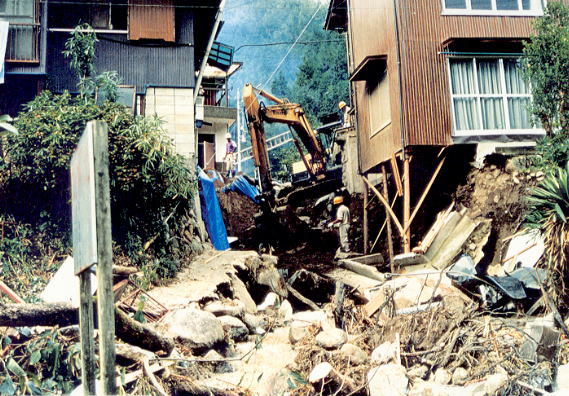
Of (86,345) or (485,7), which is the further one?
(485,7)

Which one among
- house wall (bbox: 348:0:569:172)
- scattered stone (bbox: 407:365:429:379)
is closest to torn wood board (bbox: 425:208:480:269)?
house wall (bbox: 348:0:569:172)

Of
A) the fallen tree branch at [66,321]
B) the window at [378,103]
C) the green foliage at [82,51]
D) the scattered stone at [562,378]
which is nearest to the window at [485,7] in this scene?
the window at [378,103]

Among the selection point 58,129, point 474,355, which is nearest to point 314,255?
point 58,129

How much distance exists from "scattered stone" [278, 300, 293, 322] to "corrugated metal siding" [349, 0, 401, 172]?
5.18 meters

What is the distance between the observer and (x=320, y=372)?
7855 millimetres

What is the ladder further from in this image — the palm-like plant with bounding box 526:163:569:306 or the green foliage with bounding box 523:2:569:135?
the palm-like plant with bounding box 526:163:569:306

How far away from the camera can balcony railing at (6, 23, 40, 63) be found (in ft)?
53.2

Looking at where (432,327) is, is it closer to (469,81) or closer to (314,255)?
(469,81)

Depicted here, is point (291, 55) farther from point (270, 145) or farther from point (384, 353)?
point (384, 353)

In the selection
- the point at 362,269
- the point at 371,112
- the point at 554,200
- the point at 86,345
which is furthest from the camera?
the point at 371,112

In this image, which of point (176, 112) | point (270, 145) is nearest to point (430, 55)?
point (176, 112)

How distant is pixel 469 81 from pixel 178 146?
8.38 meters

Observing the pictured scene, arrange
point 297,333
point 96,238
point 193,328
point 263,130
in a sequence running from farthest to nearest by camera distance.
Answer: point 263,130, point 297,333, point 193,328, point 96,238

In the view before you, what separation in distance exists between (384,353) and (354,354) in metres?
0.44
